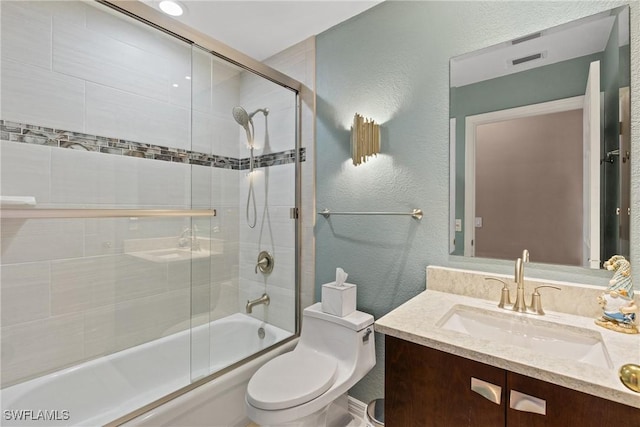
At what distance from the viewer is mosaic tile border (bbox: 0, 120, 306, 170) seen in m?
1.34

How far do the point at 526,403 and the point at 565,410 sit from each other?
0.08 metres

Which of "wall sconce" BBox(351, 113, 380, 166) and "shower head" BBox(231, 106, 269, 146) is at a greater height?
"shower head" BBox(231, 106, 269, 146)

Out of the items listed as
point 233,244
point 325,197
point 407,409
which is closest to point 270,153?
point 325,197

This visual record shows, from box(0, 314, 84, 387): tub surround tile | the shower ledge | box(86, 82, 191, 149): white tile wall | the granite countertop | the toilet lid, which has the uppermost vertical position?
box(86, 82, 191, 149): white tile wall

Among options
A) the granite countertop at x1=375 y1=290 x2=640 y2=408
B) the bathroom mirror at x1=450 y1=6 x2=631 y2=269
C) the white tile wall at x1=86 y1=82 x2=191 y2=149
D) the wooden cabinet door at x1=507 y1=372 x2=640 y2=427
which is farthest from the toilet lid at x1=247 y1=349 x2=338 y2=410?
the white tile wall at x1=86 y1=82 x2=191 y2=149

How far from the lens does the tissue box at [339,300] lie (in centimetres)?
153

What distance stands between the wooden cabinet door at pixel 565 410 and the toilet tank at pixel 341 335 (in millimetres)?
767

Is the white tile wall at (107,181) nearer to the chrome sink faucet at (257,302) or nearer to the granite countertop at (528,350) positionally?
the chrome sink faucet at (257,302)

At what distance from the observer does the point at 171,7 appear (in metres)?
1.65

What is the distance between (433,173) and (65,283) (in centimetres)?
192

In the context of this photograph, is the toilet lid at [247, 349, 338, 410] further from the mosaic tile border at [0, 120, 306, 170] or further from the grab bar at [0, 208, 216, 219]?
the mosaic tile border at [0, 120, 306, 170]

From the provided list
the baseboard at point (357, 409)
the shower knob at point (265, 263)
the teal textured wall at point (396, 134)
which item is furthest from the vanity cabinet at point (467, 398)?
the shower knob at point (265, 263)

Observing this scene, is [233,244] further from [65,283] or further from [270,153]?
[65,283]

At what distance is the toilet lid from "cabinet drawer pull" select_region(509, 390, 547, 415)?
29.3 inches
